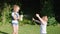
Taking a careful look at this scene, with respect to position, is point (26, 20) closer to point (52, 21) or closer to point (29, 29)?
point (52, 21)

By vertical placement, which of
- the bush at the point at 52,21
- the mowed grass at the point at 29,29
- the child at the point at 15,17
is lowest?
the mowed grass at the point at 29,29

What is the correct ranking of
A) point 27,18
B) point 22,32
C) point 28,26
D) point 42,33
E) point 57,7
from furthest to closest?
point 57,7, point 27,18, point 28,26, point 22,32, point 42,33

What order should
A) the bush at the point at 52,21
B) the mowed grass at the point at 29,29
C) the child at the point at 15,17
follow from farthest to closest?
the bush at the point at 52,21, the mowed grass at the point at 29,29, the child at the point at 15,17

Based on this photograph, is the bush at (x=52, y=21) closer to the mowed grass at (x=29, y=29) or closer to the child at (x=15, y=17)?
the mowed grass at (x=29, y=29)

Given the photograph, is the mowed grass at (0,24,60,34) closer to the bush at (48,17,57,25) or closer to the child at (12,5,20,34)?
the bush at (48,17,57,25)

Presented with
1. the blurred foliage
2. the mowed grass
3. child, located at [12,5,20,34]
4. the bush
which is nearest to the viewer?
child, located at [12,5,20,34]

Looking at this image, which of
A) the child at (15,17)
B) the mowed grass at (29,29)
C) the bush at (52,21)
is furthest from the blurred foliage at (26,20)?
the child at (15,17)

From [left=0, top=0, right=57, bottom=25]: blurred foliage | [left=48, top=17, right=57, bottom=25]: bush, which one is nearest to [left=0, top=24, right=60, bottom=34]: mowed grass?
[left=48, top=17, right=57, bottom=25]: bush

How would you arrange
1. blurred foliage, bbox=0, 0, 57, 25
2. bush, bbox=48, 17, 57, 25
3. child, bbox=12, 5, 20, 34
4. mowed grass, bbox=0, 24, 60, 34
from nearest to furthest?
1. child, bbox=12, 5, 20, 34
2. mowed grass, bbox=0, 24, 60, 34
3. bush, bbox=48, 17, 57, 25
4. blurred foliage, bbox=0, 0, 57, 25

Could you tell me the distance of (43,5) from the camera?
1423cm

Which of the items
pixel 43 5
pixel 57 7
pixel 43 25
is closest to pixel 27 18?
pixel 43 5

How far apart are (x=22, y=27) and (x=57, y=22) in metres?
2.20

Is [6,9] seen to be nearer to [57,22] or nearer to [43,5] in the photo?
[43,5]


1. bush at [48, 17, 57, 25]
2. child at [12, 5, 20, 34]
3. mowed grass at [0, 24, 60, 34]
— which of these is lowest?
mowed grass at [0, 24, 60, 34]
